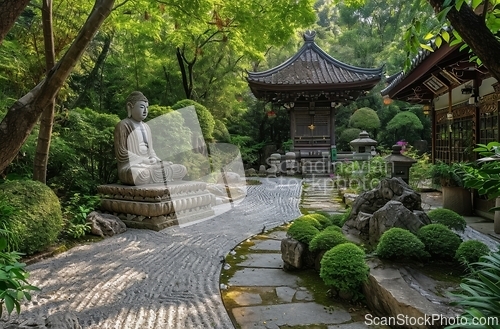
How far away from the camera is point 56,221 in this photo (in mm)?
4562

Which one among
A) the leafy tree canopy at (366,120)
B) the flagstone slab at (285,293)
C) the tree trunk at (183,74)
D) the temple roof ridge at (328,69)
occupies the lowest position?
the flagstone slab at (285,293)

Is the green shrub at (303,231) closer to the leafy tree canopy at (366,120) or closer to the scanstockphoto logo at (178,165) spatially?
the scanstockphoto logo at (178,165)

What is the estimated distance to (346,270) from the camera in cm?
308

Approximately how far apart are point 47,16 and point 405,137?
19.8 metres

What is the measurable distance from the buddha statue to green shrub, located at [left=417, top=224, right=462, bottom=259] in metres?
5.03

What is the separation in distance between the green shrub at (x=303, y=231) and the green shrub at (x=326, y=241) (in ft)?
0.50

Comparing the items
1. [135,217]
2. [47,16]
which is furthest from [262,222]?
[47,16]

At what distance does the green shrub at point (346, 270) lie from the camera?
3.07 m

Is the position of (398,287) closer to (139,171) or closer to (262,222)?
(262,222)

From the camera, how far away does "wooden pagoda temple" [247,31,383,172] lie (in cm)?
1527

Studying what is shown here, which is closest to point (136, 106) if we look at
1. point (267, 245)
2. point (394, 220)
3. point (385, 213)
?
point (267, 245)

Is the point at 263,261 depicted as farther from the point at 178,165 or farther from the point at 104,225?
the point at 178,165

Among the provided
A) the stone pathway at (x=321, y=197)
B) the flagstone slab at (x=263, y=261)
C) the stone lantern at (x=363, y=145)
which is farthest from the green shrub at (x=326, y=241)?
the stone lantern at (x=363, y=145)

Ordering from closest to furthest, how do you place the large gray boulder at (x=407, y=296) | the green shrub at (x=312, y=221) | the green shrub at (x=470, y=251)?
the large gray boulder at (x=407, y=296) < the green shrub at (x=470, y=251) < the green shrub at (x=312, y=221)
